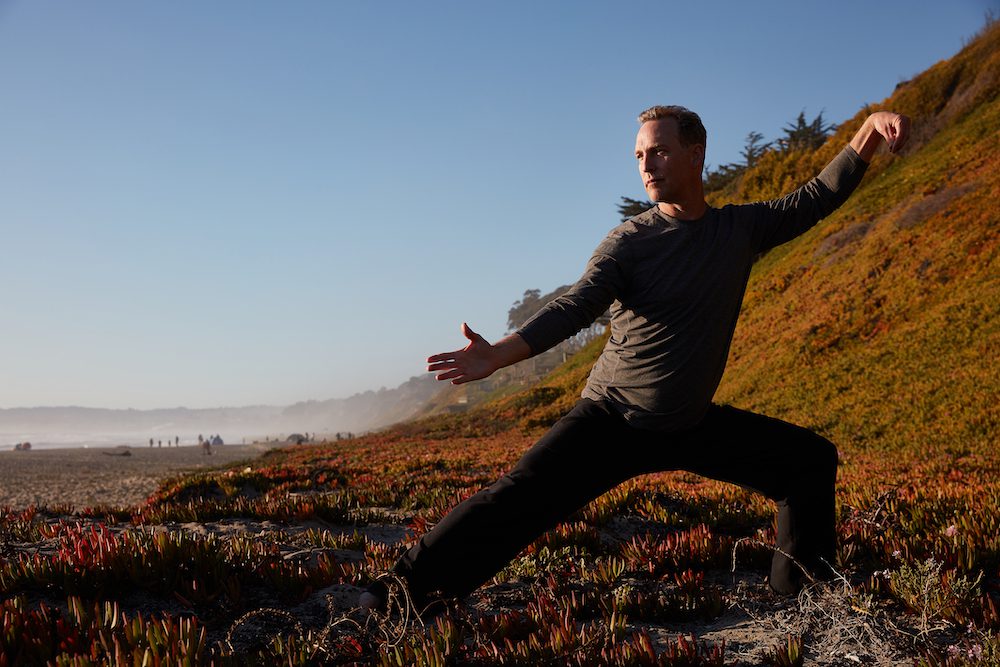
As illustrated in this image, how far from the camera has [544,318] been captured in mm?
2895

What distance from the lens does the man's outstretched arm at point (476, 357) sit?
2609 millimetres

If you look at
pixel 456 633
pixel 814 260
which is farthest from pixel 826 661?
pixel 814 260

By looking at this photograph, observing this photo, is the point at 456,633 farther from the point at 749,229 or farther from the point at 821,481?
the point at 749,229

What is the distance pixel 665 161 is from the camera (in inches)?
130

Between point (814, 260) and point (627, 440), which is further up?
point (814, 260)

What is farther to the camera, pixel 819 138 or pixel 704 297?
pixel 819 138

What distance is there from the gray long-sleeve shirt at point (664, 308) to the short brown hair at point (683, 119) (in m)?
0.47

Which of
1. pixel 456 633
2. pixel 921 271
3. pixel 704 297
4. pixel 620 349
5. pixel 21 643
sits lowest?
pixel 456 633

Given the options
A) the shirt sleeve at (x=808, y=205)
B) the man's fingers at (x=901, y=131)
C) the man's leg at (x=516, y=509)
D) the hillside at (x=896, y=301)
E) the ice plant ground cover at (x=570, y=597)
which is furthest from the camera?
the hillside at (x=896, y=301)

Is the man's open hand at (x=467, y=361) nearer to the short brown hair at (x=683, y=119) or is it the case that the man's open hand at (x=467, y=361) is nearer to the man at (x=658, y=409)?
the man at (x=658, y=409)

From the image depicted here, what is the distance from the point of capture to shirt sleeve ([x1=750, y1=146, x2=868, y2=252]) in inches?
142

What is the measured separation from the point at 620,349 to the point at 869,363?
17376 millimetres

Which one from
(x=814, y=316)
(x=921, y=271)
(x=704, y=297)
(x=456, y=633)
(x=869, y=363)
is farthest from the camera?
(x=814, y=316)

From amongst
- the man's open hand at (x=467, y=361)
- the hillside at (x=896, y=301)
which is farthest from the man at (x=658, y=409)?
the hillside at (x=896, y=301)
